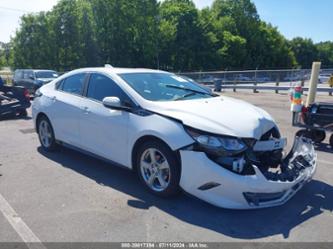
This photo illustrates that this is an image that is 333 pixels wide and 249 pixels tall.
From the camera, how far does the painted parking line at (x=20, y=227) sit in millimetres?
2960

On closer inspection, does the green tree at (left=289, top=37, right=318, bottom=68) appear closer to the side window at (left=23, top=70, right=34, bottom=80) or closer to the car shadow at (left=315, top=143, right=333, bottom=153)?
the side window at (left=23, top=70, right=34, bottom=80)

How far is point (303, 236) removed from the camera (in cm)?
306

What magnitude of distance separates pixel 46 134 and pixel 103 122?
2057 mm

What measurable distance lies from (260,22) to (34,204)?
81.2 meters

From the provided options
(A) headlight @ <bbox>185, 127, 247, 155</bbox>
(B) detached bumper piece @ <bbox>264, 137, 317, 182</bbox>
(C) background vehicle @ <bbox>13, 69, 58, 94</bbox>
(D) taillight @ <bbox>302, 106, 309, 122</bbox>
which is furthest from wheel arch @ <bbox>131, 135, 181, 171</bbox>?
(C) background vehicle @ <bbox>13, 69, 58, 94</bbox>

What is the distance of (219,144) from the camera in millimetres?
3385

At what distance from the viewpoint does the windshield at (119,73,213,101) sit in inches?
170

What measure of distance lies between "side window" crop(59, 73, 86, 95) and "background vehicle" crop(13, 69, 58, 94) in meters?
13.7

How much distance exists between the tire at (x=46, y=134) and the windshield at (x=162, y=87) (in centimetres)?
206

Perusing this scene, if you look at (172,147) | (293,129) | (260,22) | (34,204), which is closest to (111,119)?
(172,147)

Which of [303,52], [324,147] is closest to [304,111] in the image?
[324,147]

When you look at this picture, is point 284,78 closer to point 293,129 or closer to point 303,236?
point 293,129

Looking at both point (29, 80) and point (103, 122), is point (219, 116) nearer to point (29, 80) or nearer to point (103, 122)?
point (103, 122)

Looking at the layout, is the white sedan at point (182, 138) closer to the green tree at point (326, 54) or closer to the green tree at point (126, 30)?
the green tree at point (126, 30)
